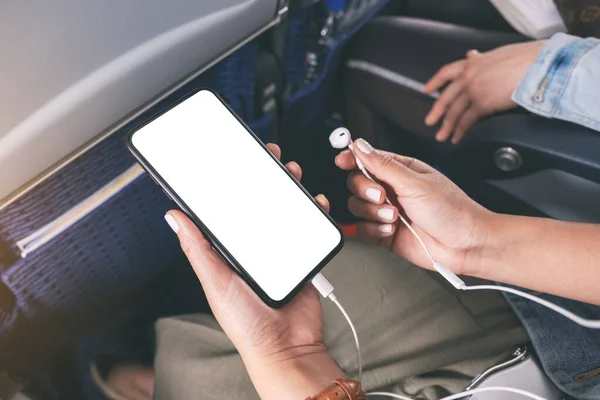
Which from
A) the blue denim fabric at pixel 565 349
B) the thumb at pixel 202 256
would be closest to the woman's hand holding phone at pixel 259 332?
the thumb at pixel 202 256

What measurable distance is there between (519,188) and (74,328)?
66 centimetres

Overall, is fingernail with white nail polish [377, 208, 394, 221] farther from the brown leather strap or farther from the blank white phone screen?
the brown leather strap

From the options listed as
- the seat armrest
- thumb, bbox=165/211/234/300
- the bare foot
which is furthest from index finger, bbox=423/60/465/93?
the bare foot

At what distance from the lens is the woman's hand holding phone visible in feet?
1.61

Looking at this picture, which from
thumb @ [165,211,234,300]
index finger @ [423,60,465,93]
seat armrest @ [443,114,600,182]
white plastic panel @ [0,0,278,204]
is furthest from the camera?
index finger @ [423,60,465,93]

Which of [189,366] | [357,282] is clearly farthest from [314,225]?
[189,366]

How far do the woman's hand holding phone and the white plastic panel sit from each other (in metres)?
0.12

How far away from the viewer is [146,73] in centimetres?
48

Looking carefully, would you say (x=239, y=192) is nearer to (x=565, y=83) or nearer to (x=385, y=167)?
(x=385, y=167)

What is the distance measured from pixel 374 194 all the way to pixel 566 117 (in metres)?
0.28

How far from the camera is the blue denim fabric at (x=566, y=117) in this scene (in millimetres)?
543

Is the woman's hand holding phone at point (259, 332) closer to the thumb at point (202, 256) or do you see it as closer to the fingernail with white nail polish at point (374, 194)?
the thumb at point (202, 256)

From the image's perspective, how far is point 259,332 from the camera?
0.51 meters

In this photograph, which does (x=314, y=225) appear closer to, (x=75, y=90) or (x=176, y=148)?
(x=176, y=148)
